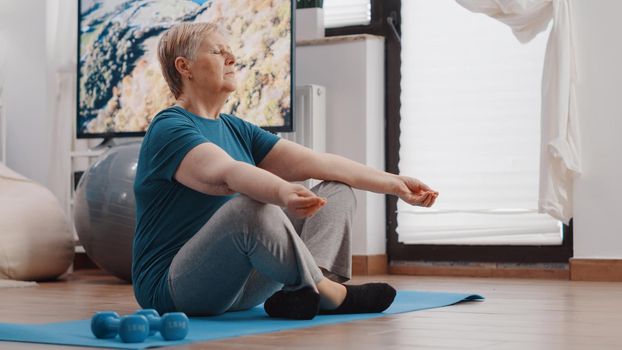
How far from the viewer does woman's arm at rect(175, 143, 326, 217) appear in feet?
6.30

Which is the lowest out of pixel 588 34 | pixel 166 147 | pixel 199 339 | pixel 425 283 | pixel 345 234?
pixel 425 283

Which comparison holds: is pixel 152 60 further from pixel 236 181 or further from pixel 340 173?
pixel 236 181

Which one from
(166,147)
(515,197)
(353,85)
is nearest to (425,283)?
(515,197)

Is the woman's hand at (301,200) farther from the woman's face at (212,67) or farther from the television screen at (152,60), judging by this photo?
the television screen at (152,60)

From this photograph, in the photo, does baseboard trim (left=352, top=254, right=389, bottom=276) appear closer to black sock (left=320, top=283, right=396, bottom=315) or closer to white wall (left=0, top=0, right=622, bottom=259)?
white wall (left=0, top=0, right=622, bottom=259)

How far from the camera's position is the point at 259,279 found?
2.41m

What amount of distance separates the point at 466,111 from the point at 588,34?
0.68 meters

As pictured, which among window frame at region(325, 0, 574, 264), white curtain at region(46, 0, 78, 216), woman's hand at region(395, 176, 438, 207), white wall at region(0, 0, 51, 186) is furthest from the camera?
white wall at region(0, 0, 51, 186)

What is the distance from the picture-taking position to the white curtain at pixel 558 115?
416cm

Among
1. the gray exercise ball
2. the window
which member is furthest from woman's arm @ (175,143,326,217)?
the window

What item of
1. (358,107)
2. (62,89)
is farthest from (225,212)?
(62,89)

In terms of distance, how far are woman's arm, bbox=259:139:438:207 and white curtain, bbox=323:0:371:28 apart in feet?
8.29

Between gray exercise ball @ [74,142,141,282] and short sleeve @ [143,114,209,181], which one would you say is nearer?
short sleeve @ [143,114,209,181]

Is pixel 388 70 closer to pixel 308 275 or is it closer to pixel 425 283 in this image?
pixel 425 283
